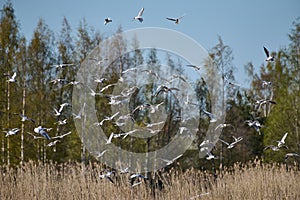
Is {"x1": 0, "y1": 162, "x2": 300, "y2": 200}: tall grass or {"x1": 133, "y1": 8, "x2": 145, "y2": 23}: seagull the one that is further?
{"x1": 0, "y1": 162, "x2": 300, "y2": 200}: tall grass

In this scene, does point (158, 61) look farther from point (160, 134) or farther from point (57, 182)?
point (57, 182)

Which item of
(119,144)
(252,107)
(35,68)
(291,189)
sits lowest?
(291,189)

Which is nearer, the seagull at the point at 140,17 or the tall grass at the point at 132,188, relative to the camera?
the seagull at the point at 140,17

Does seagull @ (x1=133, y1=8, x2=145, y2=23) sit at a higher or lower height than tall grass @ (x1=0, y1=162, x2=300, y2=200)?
higher

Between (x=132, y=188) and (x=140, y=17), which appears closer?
(x=140, y=17)

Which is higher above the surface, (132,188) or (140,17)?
(140,17)

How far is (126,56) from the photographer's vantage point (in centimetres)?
1596

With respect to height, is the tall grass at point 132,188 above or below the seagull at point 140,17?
below

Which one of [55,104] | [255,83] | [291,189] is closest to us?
[291,189]

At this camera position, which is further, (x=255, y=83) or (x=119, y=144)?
(x=255, y=83)

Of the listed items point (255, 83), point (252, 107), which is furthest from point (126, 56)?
point (255, 83)

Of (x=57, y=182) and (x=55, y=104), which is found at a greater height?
(x=55, y=104)

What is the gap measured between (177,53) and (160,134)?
127 inches

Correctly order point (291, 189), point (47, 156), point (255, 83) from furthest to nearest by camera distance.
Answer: point (255, 83), point (47, 156), point (291, 189)
